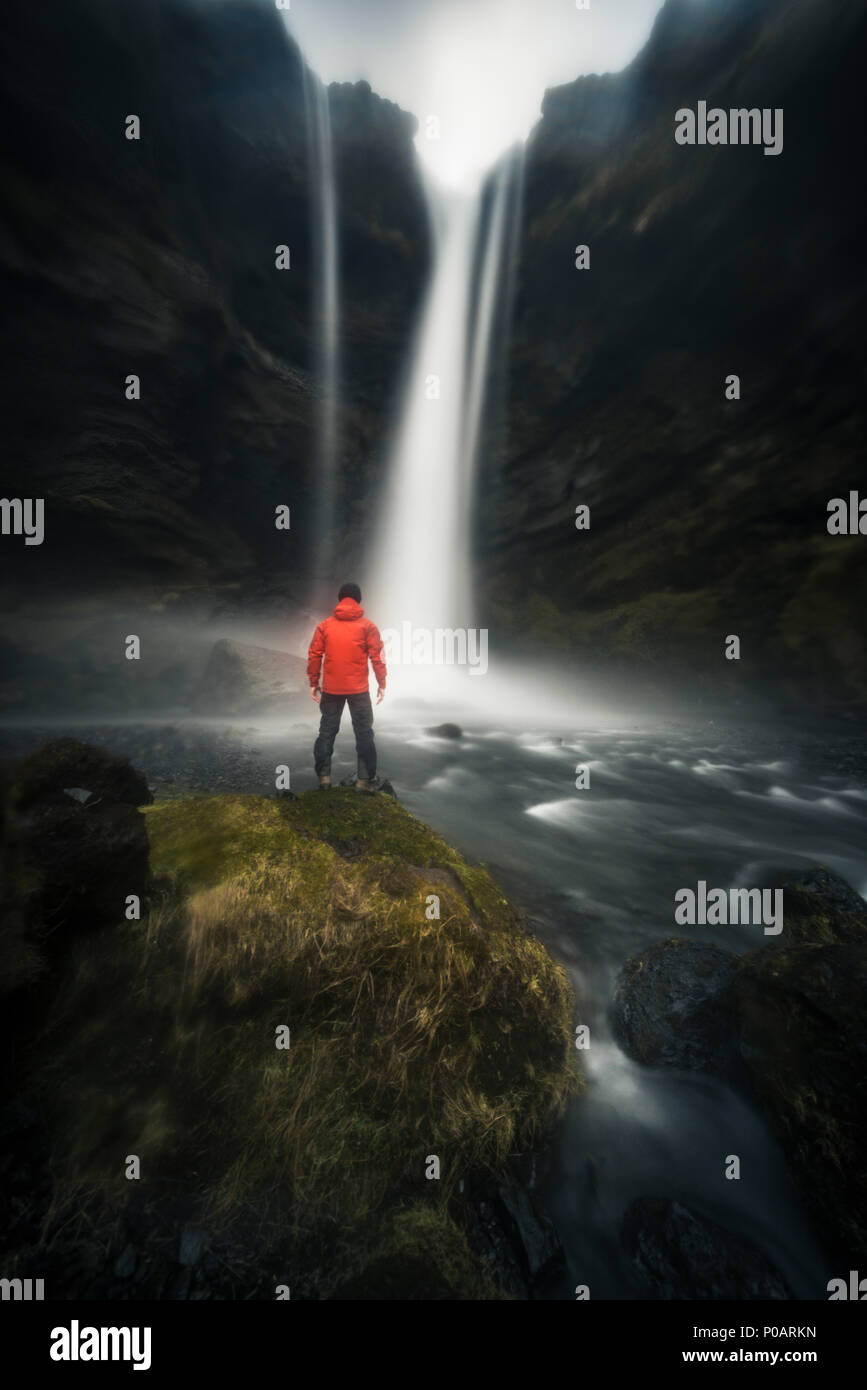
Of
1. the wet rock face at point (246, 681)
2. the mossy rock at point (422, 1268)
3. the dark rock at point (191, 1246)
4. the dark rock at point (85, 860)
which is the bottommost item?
the mossy rock at point (422, 1268)

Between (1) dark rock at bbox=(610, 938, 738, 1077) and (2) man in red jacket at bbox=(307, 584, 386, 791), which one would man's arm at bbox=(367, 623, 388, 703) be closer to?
(2) man in red jacket at bbox=(307, 584, 386, 791)

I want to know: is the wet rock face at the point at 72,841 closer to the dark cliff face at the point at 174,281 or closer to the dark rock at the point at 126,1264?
the dark rock at the point at 126,1264

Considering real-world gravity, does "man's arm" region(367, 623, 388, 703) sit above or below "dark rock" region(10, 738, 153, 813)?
above

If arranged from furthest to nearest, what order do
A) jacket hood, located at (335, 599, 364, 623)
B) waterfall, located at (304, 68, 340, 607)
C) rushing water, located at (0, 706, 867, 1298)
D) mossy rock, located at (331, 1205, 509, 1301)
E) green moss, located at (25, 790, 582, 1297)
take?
waterfall, located at (304, 68, 340, 607) → jacket hood, located at (335, 599, 364, 623) → rushing water, located at (0, 706, 867, 1298) → green moss, located at (25, 790, 582, 1297) → mossy rock, located at (331, 1205, 509, 1301)

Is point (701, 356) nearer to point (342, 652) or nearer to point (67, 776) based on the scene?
point (342, 652)

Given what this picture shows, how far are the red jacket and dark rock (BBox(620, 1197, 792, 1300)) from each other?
633cm

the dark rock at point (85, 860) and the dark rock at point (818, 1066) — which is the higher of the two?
the dark rock at point (85, 860)

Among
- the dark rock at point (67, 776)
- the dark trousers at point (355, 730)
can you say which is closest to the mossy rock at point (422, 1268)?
the dark rock at point (67, 776)

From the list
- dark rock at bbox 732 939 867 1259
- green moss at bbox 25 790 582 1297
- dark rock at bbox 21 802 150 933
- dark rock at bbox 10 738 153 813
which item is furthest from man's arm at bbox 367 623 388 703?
dark rock at bbox 732 939 867 1259

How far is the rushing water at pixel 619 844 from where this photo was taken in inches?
123

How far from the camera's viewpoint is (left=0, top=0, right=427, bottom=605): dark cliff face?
11094mm

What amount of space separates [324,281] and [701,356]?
14.3 m

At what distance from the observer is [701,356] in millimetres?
17469

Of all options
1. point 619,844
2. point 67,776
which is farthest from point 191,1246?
point 619,844
